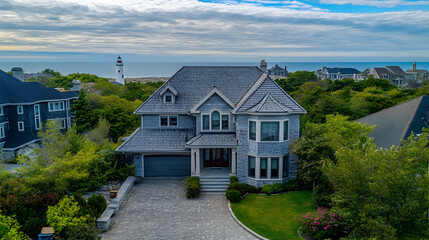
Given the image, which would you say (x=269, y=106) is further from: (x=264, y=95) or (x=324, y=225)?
(x=324, y=225)

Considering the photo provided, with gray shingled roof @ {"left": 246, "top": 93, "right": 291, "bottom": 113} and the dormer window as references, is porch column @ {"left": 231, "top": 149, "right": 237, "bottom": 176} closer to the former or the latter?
gray shingled roof @ {"left": 246, "top": 93, "right": 291, "bottom": 113}

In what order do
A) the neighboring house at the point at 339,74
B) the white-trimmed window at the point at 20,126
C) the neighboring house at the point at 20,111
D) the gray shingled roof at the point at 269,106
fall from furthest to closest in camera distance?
the neighboring house at the point at 339,74
the white-trimmed window at the point at 20,126
the neighboring house at the point at 20,111
the gray shingled roof at the point at 269,106

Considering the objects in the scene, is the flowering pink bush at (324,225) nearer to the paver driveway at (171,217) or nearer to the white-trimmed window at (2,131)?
the paver driveway at (171,217)

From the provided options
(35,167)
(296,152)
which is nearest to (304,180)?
(296,152)

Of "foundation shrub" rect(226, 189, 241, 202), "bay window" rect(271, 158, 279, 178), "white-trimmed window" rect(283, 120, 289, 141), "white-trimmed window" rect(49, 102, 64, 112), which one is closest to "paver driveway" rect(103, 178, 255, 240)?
"foundation shrub" rect(226, 189, 241, 202)

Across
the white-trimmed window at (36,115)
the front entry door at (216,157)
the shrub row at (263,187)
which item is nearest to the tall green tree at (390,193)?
the shrub row at (263,187)

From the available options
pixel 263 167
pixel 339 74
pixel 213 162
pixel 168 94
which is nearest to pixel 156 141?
pixel 168 94
